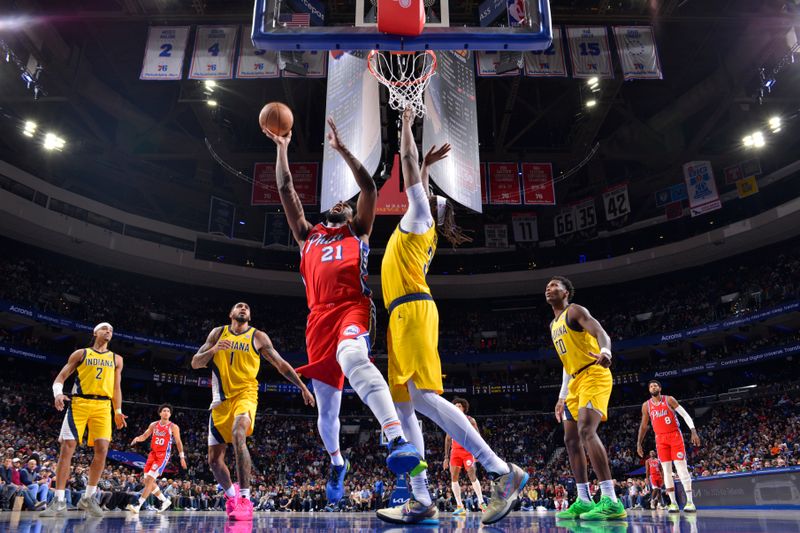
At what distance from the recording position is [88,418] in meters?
7.36

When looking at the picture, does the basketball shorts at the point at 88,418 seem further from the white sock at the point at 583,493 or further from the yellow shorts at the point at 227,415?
the white sock at the point at 583,493

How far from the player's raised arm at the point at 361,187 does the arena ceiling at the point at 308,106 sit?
13.5 metres

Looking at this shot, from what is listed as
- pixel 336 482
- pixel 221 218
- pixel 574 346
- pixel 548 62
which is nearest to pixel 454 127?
pixel 548 62

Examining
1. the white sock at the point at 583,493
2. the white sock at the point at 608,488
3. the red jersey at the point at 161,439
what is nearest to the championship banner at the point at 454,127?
the red jersey at the point at 161,439

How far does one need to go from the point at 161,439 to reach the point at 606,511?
8.14 metres

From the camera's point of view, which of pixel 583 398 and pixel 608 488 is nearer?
pixel 608 488

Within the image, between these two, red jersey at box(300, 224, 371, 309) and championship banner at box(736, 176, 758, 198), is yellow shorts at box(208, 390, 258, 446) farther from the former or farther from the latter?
championship banner at box(736, 176, 758, 198)

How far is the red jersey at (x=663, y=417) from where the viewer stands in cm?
927

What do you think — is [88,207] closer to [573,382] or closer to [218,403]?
[218,403]

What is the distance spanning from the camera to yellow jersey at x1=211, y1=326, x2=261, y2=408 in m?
6.00

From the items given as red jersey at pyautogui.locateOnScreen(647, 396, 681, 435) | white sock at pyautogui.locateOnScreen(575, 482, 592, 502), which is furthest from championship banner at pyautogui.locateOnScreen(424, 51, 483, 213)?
white sock at pyautogui.locateOnScreen(575, 482, 592, 502)

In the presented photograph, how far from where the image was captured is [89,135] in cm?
2569

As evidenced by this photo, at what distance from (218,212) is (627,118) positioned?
1801cm

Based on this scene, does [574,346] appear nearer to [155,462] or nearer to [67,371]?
[67,371]
